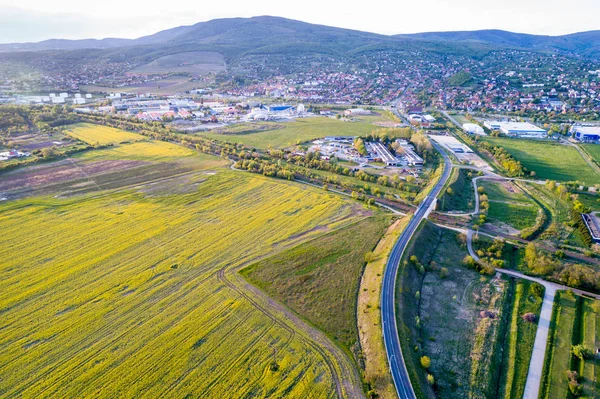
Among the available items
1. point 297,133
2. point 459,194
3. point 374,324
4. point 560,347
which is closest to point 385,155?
point 459,194

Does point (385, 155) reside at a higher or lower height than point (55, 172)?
lower

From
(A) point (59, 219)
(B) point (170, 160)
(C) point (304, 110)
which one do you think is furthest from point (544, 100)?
(A) point (59, 219)

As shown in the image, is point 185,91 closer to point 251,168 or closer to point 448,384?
point 251,168

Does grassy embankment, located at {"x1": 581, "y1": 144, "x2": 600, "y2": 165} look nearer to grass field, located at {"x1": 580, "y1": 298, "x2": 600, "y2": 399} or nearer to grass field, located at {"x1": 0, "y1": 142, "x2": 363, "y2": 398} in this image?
grass field, located at {"x1": 580, "y1": 298, "x2": 600, "y2": 399}

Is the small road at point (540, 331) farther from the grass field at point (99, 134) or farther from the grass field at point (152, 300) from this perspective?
the grass field at point (99, 134)

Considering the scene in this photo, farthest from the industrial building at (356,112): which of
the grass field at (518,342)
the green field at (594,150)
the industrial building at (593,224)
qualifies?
the grass field at (518,342)

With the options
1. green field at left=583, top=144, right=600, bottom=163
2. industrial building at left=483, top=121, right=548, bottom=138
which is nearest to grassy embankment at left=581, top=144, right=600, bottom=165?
green field at left=583, top=144, right=600, bottom=163

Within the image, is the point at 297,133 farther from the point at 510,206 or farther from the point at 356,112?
the point at 510,206
